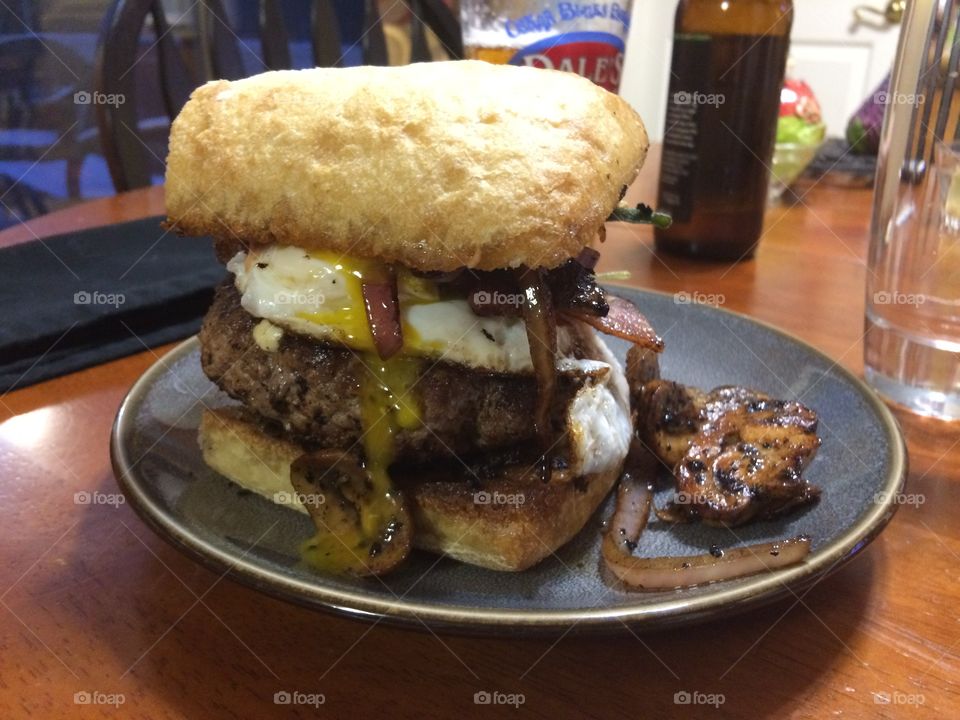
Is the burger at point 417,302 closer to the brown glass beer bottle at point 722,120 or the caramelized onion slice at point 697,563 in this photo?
the caramelized onion slice at point 697,563

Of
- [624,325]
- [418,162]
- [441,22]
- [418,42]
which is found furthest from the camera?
[418,42]

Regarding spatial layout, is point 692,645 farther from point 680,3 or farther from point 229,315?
point 680,3

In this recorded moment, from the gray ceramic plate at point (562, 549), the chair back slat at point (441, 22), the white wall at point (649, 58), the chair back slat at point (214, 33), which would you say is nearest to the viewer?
the gray ceramic plate at point (562, 549)

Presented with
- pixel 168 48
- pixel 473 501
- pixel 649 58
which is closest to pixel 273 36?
pixel 168 48

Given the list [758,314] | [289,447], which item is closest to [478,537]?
[289,447]

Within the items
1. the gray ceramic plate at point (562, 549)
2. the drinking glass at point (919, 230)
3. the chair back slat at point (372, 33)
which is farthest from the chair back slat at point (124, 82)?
the drinking glass at point (919, 230)

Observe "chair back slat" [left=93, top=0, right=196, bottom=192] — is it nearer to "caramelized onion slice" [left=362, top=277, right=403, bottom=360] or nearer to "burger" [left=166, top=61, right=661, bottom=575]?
"burger" [left=166, top=61, right=661, bottom=575]

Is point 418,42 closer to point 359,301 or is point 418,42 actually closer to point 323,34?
point 323,34
